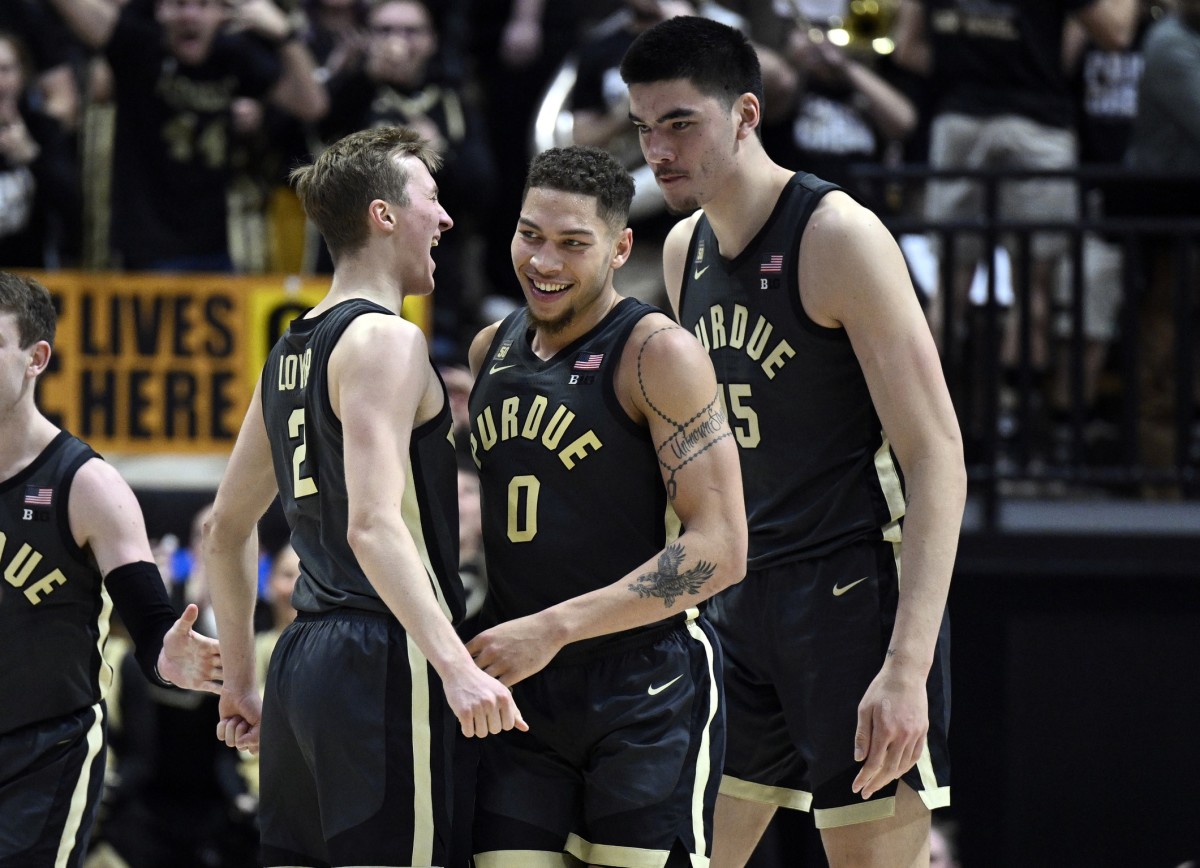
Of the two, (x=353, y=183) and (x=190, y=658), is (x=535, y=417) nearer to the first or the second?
(x=353, y=183)


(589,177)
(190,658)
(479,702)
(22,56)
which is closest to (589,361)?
(589,177)

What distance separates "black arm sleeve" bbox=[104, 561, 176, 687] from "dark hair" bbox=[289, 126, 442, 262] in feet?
3.48

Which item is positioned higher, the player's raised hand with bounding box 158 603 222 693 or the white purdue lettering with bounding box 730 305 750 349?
the white purdue lettering with bounding box 730 305 750 349

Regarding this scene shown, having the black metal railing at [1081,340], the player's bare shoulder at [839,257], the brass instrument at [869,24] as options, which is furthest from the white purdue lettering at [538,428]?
the brass instrument at [869,24]

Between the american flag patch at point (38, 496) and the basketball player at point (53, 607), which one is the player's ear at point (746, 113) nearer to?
the basketball player at point (53, 607)

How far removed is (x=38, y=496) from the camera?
15.5ft

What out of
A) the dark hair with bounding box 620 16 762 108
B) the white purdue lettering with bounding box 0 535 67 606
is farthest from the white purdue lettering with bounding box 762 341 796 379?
the white purdue lettering with bounding box 0 535 67 606

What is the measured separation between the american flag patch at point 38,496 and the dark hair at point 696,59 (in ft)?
6.16

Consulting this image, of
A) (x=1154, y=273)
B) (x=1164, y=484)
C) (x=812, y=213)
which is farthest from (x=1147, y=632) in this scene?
(x=812, y=213)

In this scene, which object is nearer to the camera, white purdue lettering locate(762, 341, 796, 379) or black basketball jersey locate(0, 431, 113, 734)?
white purdue lettering locate(762, 341, 796, 379)

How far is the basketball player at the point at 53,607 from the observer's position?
463 centimetres

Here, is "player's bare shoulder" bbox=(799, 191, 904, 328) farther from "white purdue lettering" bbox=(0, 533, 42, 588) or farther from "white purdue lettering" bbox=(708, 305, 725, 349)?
"white purdue lettering" bbox=(0, 533, 42, 588)

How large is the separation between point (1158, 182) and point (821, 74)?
196cm

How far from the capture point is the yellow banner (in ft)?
30.5
